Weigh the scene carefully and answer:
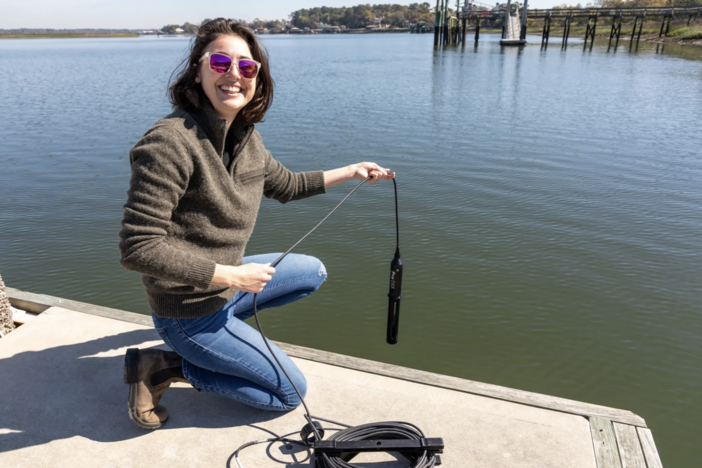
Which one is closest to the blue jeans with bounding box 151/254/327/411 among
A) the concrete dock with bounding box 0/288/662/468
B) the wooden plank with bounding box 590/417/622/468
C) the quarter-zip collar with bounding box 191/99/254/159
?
the concrete dock with bounding box 0/288/662/468

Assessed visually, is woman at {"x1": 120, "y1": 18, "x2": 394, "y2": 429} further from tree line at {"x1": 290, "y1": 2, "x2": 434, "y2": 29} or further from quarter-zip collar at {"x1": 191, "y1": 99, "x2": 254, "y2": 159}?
tree line at {"x1": 290, "y1": 2, "x2": 434, "y2": 29}

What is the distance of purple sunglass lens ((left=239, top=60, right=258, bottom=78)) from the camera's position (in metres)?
2.23

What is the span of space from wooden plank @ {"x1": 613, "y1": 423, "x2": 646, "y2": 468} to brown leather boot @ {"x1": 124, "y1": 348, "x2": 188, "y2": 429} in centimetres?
203

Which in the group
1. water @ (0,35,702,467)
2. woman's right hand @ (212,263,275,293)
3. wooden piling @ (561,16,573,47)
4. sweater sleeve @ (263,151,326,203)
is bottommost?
water @ (0,35,702,467)

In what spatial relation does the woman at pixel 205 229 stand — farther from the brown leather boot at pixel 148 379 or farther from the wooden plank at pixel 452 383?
the wooden plank at pixel 452 383

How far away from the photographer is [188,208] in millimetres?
2133

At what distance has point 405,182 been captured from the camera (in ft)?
29.1

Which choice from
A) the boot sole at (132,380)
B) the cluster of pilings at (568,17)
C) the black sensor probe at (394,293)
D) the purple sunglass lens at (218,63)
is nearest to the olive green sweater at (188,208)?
the purple sunglass lens at (218,63)

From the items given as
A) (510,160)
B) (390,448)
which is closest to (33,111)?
A: (510,160)

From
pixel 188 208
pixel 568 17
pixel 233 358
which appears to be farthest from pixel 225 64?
pixel 568 17

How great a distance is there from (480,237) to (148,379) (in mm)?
4992

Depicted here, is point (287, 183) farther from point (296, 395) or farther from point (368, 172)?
point (296, 395)

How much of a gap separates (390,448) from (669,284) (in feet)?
14.7

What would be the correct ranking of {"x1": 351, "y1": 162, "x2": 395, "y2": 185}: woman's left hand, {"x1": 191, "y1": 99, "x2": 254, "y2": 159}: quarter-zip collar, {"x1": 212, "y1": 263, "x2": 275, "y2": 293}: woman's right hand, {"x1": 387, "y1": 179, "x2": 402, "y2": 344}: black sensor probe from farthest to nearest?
1. {"x1": 351, "y1": 162, "x2": 395, "y2": 185}: woman's left hand
2. {"x1": 387, "y1": 179, "x2": 402, "y2": 344}: black sensor probe
3. {"x1": 191, "y1": 99, "x2": 254, "y2": 159}: quarter-zip collar
4. {"x1": 212, "y1": 263, "x2": 275, "y2": 293}: woman's right hand
